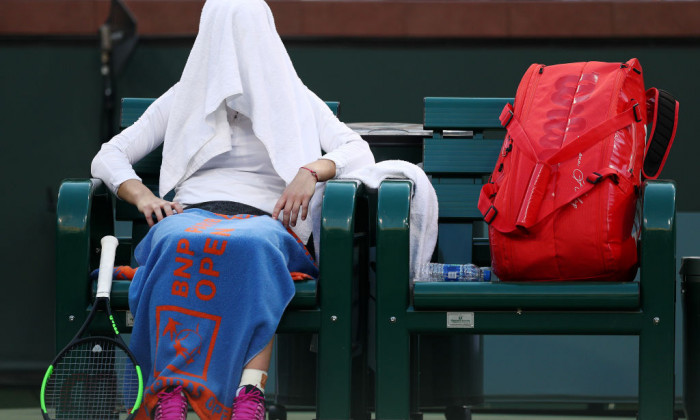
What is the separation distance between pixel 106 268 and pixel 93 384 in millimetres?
266

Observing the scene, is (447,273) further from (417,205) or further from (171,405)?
(171,405)

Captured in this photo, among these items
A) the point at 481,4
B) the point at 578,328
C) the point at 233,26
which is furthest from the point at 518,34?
the point at 578,328

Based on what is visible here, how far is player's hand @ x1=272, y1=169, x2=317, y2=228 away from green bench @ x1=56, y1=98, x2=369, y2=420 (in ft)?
0.29

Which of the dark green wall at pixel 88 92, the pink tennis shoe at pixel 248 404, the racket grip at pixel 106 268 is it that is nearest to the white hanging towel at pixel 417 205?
the pink tennis shoe at pixel 248 404

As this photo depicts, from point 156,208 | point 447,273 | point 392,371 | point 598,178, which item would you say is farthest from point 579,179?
point 156,208

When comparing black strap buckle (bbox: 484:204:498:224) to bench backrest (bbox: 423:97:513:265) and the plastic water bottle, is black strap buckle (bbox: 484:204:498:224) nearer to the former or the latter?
the plastic water bottle

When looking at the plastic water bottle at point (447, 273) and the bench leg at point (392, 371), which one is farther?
the plastic water bottle at point (447, 273)

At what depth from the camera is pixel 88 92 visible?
424 centimetres

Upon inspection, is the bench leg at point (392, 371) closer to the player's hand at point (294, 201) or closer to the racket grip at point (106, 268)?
the player's hand at point (294, 201)

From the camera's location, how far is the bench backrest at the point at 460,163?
9.50 feet

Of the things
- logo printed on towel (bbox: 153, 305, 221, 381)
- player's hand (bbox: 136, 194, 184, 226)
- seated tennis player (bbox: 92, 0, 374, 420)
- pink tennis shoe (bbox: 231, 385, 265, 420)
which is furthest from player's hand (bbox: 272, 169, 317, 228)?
pink tennis shoe (bbox: 231, 385, 265, 420)

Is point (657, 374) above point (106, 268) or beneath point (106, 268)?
beneath

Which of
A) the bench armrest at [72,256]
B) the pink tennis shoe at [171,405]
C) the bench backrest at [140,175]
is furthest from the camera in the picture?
the bench backrest at [140,175]

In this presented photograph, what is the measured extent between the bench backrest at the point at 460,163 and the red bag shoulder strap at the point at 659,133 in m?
0.52
